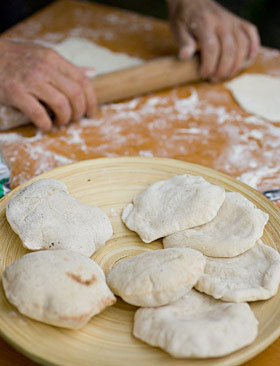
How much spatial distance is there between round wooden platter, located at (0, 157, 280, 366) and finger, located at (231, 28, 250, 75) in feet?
3.35

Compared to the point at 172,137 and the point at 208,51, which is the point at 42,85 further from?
the point at 208,51

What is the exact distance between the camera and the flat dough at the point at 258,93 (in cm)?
193

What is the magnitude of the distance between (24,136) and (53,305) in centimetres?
102

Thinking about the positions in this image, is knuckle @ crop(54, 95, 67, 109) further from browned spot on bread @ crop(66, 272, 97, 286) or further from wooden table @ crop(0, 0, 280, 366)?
browned spot on bread @ crop(66, 272, 97, 286)

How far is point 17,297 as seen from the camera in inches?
34.9

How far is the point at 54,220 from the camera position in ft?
3.58

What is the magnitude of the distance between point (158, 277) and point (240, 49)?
62.9 inches

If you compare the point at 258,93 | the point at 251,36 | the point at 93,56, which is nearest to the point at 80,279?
the point at 258,93

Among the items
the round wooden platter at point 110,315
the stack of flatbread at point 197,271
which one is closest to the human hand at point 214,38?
the round wooden platter at point 110,315

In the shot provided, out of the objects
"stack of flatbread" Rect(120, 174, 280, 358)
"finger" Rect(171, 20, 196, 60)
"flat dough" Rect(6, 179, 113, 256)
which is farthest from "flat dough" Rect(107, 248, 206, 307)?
"finger" Rect(171, 20, 196, 60)

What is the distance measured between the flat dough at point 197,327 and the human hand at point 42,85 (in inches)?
40.7

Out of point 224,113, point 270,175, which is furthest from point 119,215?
point 224,113

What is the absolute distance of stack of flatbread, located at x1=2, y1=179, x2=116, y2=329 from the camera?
0.87 m

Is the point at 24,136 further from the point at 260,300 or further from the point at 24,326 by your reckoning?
the point at 260,300
